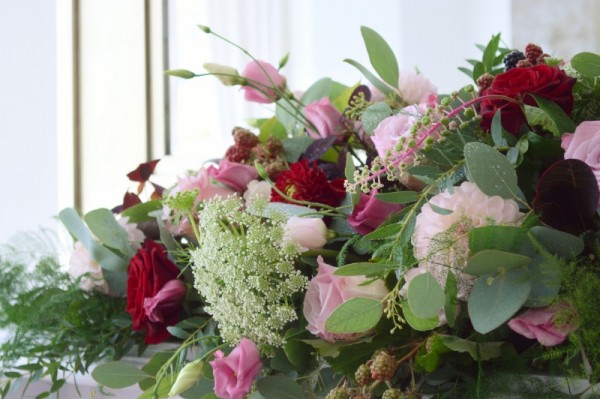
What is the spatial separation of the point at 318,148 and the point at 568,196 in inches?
13.0

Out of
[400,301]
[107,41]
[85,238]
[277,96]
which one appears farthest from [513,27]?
[400,301]

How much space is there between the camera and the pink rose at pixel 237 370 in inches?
24.1

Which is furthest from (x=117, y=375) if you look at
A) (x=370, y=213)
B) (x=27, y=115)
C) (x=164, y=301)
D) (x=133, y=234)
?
(x=27, y=115)

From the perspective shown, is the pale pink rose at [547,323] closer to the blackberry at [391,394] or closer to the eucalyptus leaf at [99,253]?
the blackberry at [391,394]

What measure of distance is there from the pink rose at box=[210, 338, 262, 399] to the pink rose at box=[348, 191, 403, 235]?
131mm

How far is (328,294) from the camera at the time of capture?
595mm

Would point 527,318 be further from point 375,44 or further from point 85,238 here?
point 85,238

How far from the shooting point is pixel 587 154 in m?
0.53

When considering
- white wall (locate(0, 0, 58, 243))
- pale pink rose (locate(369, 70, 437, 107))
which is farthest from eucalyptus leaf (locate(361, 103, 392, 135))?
white wall (locate(0, 0, 58, 243))

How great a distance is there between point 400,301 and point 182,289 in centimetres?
30

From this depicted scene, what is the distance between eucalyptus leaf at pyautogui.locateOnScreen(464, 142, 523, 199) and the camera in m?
0.53

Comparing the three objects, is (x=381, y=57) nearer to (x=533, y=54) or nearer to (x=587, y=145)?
(x=533, y=54)

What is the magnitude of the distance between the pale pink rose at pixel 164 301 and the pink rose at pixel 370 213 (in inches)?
8.6

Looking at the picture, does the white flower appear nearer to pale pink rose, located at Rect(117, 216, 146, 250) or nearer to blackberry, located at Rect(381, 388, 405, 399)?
blackberry, located at Rect(381, 388, 405, 399)
